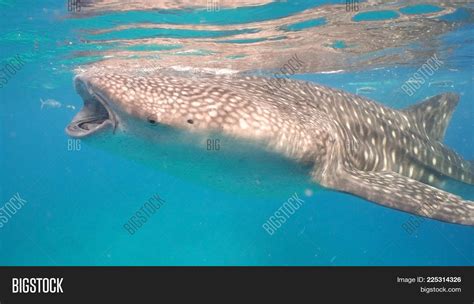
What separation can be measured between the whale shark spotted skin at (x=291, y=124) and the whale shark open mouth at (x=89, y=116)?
0.01 m

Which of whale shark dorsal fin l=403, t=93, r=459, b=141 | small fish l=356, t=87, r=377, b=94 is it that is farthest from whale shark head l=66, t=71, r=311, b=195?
small fish l=356, t=87, r=377, b=94

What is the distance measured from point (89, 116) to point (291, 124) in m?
2.48

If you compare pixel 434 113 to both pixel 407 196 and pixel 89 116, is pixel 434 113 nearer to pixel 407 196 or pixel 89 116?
pixel 407 196

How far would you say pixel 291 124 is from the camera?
16.0ft

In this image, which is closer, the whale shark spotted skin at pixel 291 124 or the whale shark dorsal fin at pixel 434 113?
the whale shark spotted skin at pixel 291 124

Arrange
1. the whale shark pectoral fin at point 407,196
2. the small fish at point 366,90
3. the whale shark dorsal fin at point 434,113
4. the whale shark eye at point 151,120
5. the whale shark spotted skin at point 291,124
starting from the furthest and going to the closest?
1. the small fish at point 366,90
2. the whale shark dorsal fin at point 434,113
3. the whale shark pectoral fin at point 407,196
4. the whale shark spotted skin at point 291,124
5. the whale shark eye at point 151,120

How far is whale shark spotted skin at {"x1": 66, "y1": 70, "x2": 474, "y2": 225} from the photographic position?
3992mm

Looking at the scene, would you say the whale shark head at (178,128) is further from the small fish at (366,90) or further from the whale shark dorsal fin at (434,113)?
the small fish at (366,90)

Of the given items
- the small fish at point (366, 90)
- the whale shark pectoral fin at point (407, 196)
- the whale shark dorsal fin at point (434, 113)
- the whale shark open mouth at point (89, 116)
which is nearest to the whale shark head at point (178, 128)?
the whale shark open mouth at point (89, 116)

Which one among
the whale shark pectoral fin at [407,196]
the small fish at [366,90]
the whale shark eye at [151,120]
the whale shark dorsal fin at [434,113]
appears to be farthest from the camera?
the small fish at [366,90]

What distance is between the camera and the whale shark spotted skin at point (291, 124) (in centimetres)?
399

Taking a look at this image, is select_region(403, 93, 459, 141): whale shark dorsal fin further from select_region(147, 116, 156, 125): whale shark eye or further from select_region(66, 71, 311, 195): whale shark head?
select_region(147, 116, 156, 125): whale shark eye
